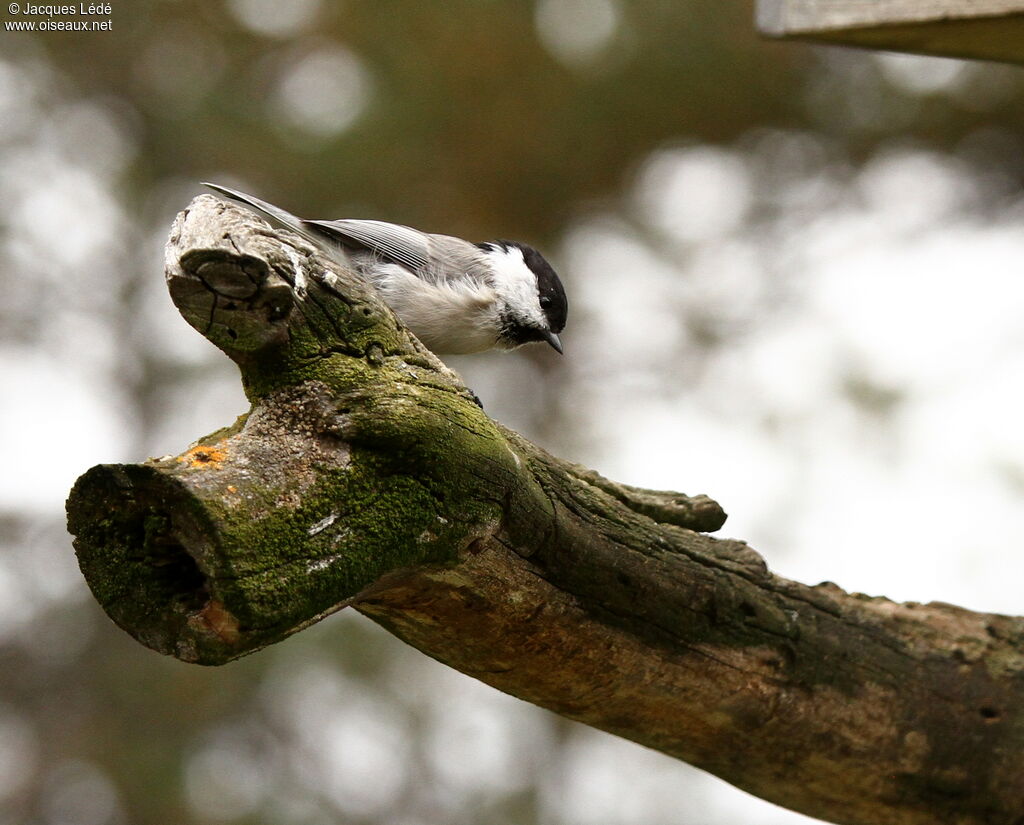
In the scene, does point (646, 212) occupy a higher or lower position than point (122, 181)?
higher

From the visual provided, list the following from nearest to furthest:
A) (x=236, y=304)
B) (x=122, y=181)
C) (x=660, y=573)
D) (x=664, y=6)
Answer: (x=236, y=304) < (x=660, y=573) < (x=664, y=6) < (x=122, y=181)

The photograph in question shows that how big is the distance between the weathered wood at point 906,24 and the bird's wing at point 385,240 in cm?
118

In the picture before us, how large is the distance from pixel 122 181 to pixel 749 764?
472cm

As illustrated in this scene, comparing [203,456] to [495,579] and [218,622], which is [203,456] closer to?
[218,622]

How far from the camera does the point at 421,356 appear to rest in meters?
2.00

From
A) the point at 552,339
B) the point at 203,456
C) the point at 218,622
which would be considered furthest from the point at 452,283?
the point at 218,622

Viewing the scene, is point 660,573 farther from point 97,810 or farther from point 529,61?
point 97,810

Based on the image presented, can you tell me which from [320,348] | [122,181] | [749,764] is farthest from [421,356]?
[122,181]

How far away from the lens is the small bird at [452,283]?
10.7 feet

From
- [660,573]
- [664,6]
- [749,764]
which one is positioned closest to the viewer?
[660,573]

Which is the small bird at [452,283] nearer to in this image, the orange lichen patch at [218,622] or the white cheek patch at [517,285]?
the white cheek patch at [517,285]

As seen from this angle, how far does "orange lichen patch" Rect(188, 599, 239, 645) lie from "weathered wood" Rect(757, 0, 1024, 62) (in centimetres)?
211

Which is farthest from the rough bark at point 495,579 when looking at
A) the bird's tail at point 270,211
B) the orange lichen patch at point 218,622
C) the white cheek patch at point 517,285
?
the white cheek patch at point 517,285

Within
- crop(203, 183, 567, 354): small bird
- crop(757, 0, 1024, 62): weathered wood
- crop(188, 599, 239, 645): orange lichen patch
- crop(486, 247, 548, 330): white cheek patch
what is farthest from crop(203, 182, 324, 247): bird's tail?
crop(757, 0, 1024, 62): weathered wood
